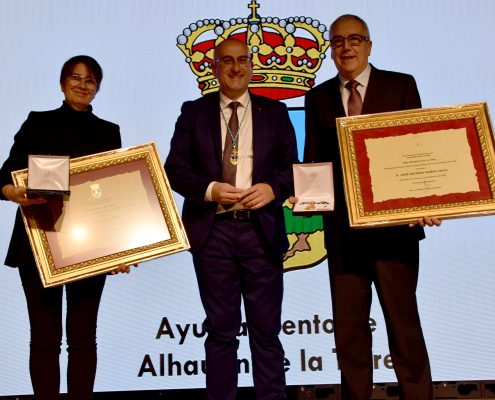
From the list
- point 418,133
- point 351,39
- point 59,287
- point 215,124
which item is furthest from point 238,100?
point 59,287

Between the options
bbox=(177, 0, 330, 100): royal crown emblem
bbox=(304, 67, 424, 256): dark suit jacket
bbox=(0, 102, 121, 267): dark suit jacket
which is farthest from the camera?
bbox=(177, 0, 330, 100): royal crown emblem

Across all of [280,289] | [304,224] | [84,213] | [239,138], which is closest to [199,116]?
[239,138]

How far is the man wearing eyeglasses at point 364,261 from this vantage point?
2336 millimetres

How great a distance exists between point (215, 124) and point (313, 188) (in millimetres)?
548

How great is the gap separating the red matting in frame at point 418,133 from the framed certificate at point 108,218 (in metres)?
0.74

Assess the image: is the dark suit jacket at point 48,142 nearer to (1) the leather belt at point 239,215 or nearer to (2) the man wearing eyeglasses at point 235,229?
(2) the man wearing eyeglasses at point 235,229

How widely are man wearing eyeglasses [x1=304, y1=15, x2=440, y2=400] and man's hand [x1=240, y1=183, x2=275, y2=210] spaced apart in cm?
22

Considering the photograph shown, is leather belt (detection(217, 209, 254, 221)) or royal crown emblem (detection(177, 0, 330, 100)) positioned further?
royal crown emblem (detection(177, 0, 330, 100))

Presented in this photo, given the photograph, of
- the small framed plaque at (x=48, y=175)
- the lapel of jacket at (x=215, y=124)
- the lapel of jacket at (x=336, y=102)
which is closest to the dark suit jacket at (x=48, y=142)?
the small framed plaque at (x=48, y=175)

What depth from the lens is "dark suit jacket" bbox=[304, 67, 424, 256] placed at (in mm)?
2371

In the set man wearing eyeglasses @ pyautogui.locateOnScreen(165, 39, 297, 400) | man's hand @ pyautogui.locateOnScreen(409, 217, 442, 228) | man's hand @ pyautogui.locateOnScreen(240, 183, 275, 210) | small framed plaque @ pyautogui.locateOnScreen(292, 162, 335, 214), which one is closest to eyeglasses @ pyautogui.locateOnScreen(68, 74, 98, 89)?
man wearing eyeglasses @ pyautogui.locateOnScreen(165, 39, 297, 400)

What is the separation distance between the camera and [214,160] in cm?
255

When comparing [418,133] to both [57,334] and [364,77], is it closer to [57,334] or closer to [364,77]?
[364,77]

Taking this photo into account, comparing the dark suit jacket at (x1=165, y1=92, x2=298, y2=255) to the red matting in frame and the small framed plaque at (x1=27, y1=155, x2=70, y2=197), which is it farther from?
the small framed plaque at (x1=27, y1=155, x2=70, y2=197)
